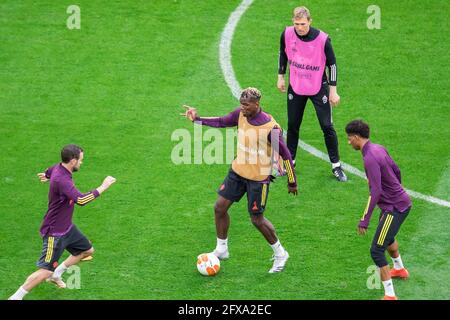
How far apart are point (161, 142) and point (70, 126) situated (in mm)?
1730

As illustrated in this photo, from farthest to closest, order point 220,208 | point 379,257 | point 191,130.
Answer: point 191,130 → point 220,208 → point 379,257

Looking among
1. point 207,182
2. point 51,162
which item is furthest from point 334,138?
point 51,162

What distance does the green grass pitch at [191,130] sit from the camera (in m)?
12.3

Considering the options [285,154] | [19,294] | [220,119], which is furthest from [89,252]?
[285,154]

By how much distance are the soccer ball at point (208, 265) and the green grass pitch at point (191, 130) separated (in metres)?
0.09

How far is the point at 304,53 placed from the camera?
14531 mm

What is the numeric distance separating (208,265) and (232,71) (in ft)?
21.5

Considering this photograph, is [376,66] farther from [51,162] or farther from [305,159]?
[51,162]

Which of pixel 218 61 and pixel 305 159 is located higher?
pixel 218 61

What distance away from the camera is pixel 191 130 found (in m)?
16.2

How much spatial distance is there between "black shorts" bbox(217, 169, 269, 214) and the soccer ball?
82 cm

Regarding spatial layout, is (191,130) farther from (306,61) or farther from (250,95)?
(250,95)

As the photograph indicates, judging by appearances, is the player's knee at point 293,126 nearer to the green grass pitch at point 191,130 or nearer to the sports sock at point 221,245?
the green grass pitch at point 191,130

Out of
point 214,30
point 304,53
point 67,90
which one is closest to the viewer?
point 304,53
